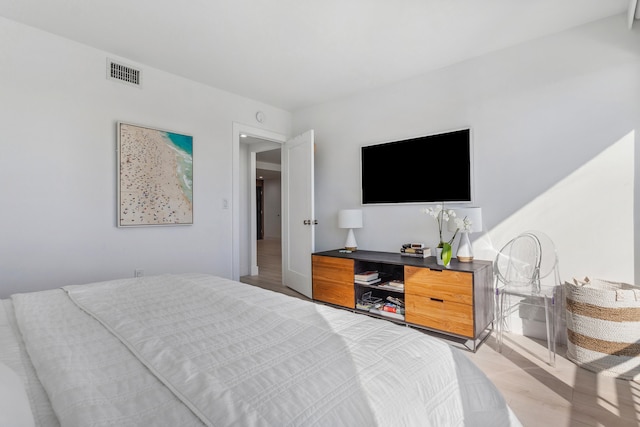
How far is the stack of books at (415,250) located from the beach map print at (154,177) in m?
2.20

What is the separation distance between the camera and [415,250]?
307 cm

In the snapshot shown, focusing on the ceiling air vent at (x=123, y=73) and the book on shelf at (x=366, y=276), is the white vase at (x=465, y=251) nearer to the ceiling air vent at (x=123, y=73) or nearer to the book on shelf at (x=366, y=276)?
the book on shelf at (x=366, y=276)

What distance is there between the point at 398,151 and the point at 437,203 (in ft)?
2.26

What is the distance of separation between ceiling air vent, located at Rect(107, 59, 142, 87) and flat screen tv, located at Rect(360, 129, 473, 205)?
236cm

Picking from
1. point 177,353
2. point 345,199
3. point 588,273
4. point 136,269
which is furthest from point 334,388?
point 345,199

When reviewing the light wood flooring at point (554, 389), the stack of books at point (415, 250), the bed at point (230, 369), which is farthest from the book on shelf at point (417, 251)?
the bed at point (230, 369)

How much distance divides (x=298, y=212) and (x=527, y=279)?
250 cm

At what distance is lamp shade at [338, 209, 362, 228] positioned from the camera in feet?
11.6

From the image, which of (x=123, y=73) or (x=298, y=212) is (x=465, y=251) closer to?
(x=298, y=212)

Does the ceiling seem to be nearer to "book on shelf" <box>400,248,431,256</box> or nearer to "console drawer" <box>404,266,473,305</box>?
"book on shelf" <box>400,248,431,256</box>

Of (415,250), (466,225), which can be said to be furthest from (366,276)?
(466,225)

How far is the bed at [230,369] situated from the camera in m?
0.67

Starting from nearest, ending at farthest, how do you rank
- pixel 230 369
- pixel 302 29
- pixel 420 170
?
pixel 230 369
pixel 302 29
pixel 420 170

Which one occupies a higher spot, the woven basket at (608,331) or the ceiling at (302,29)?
the ceiling at (302,29)
